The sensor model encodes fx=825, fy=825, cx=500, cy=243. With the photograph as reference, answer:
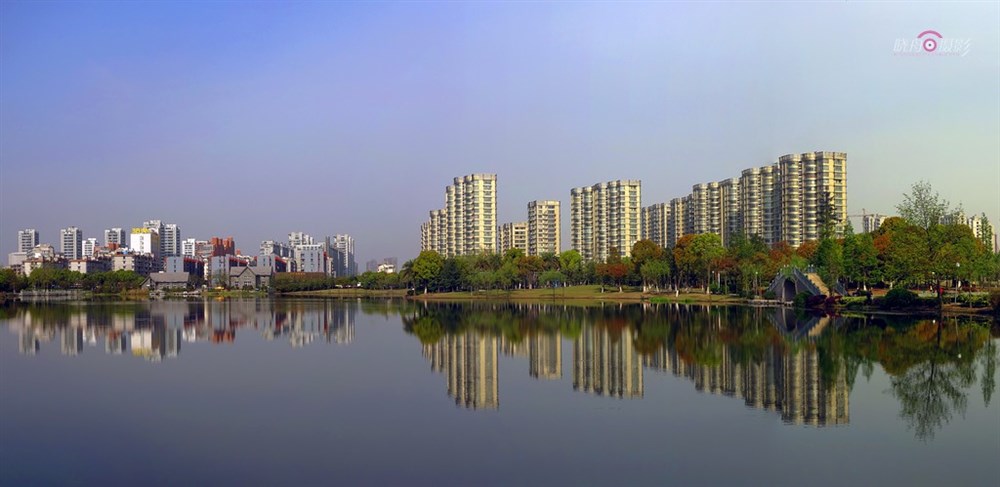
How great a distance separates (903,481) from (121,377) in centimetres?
1787

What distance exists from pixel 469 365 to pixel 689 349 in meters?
7.52

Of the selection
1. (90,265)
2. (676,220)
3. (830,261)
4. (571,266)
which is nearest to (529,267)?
(571,266)

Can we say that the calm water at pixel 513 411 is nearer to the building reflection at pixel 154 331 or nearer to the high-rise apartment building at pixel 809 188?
the building reflection at pixel 154 331

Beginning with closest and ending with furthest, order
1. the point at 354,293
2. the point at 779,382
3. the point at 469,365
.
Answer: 1. the point at 779,382
2. the point at 469,365
3. the point at 354,293

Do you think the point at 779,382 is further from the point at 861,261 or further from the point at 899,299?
the point at 861,261

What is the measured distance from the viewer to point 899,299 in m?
42.0

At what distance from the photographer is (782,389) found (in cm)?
1730

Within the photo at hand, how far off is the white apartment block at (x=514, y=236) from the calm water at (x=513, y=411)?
109 metres

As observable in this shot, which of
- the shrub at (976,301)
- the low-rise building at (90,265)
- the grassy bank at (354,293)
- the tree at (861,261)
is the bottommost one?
the grassy bank at (354,293)

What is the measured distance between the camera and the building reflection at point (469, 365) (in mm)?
17094

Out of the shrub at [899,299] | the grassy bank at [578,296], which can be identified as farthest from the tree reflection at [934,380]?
the grassy bank at [578,296]

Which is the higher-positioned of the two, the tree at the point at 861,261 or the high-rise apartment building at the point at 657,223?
the high-rise apartment building at the point at 657,223

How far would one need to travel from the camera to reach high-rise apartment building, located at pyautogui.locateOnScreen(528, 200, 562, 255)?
129875mm

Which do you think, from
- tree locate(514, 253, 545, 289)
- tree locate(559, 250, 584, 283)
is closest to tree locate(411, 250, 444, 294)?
tree locate(514, 253, 545, 289)
